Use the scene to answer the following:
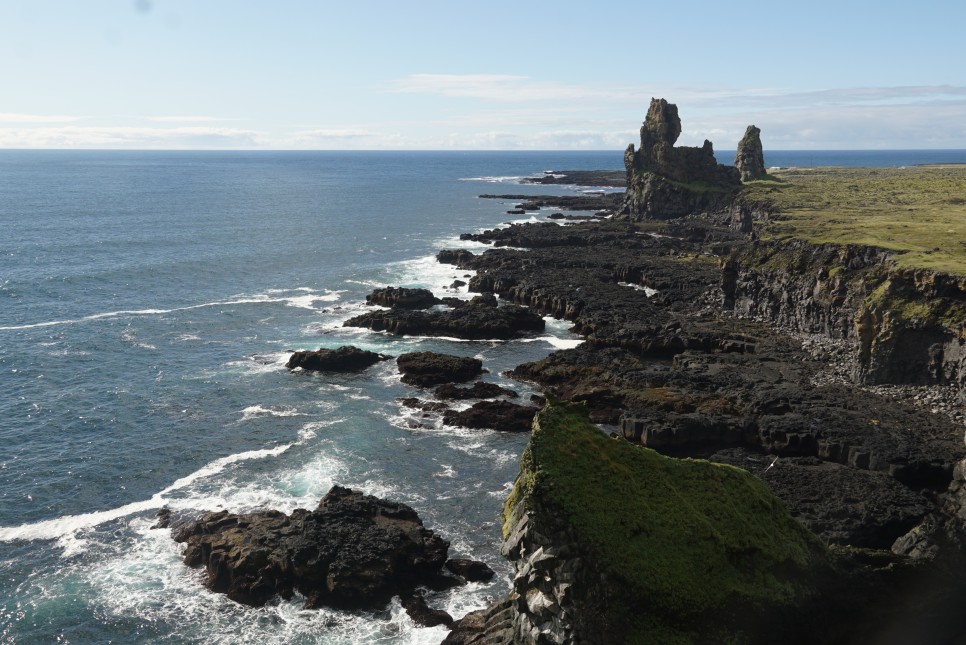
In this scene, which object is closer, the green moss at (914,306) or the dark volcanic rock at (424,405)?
the green moss at (914,306)

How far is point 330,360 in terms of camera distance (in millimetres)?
74312

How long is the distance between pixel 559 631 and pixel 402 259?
113 meters

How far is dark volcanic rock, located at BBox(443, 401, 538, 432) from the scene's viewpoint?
6031 centimetres

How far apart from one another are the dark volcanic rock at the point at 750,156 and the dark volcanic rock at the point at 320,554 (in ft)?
566

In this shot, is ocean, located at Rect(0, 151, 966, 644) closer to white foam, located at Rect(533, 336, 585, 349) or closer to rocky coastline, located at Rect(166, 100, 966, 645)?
white foam, located at Rect(533, 336, 585, 349)

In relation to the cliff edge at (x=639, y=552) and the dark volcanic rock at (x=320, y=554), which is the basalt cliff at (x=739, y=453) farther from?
the dark volcanic rock at (x=320, y=554)

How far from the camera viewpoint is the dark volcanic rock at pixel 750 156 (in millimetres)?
193250

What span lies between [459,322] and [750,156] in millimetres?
135064

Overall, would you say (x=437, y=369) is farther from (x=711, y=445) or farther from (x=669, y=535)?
(x=669, y=535)

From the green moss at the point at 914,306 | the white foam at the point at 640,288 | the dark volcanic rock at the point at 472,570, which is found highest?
the green moss at the point at 914,306

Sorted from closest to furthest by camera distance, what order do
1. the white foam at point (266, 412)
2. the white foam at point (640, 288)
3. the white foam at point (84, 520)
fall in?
1. the white foam at point (84, 520)
2. the white foam at point (266, 412)
3. the white foam at point (640, 288)

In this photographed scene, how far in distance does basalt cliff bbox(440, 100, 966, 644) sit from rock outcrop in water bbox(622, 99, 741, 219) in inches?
1609

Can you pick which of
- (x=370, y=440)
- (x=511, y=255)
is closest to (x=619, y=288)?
(x=511, y=255)

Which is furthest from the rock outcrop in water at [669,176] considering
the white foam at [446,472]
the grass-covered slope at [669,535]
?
the grass-covered slope at [669,535]
